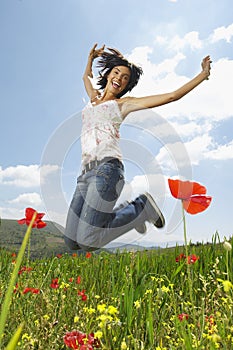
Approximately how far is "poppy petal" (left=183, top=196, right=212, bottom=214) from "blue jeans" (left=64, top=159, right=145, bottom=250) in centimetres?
336

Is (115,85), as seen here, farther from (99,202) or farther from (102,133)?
(99,202)

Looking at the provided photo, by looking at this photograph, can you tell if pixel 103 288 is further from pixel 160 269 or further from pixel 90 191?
pixel 90 191

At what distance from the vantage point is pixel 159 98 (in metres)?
4.92

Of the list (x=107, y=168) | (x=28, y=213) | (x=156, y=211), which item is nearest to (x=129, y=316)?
(x=28, y=213)

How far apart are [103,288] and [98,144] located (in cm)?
229

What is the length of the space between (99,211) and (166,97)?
5.61ft

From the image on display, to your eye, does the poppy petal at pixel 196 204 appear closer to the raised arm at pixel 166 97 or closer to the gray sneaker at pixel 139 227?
the raised arm at pixel 166 97

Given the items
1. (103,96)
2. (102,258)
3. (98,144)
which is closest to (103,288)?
(102,258)

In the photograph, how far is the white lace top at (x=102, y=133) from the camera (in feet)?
17.2

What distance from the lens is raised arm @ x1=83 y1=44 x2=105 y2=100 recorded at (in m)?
6.07

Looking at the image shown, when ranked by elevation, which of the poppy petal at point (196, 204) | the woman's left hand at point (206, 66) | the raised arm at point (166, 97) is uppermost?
the woman's left hand at point (206, 66)

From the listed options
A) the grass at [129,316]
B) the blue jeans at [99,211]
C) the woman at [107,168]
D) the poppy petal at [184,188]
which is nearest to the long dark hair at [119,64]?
the woman at [107,168]

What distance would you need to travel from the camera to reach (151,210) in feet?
18.9

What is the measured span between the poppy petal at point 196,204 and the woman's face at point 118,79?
4.22m
